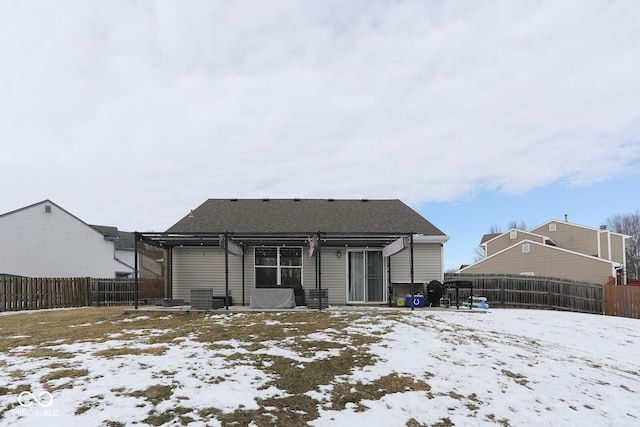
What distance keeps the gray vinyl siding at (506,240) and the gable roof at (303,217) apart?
18.6m

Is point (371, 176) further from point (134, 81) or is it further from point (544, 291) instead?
point (134, 81)

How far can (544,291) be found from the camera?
15.2 m

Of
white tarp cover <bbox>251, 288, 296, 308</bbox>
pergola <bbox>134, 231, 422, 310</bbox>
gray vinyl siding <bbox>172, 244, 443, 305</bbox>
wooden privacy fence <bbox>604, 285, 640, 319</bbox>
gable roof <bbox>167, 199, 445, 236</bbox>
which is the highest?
gable roof <bbox>167, 199, 445, 236</bbox>

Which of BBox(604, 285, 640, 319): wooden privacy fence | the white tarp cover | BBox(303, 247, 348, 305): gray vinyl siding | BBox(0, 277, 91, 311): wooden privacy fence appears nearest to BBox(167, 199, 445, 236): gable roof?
BBox(303, 247, 348, 305): gray vinyl siding

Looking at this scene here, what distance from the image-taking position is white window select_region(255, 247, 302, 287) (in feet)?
46.7

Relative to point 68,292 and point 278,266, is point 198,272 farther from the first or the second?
point 68,292

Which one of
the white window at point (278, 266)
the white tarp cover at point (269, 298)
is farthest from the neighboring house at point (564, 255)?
the white tarp cover at point (269, 298)

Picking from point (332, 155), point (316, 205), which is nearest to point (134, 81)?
point (316, 205)

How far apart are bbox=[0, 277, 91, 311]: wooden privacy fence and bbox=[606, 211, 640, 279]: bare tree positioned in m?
52.4

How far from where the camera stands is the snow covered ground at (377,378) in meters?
3.82

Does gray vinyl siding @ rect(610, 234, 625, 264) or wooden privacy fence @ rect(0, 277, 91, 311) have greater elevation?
gray vinyl siding @ rect(610, 234, 625, 264)

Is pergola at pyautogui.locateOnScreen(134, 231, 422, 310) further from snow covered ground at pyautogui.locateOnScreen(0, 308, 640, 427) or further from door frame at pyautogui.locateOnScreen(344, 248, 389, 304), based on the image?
snow covered ground at pyautogui.locateOnScreen(0, 308, 640, 427)

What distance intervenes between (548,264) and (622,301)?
34.4 feet

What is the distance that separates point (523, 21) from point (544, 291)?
11.5 m
